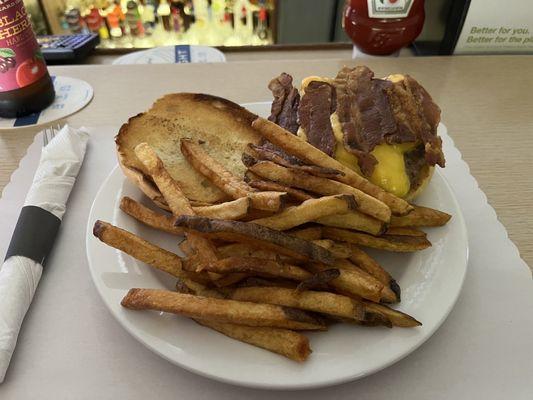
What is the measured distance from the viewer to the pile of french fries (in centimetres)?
91

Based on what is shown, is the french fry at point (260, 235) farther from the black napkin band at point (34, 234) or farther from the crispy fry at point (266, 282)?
the black napkin band at point (34, 234)

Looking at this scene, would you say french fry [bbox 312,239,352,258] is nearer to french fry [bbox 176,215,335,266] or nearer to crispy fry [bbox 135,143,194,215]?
french fry [bbox 176,215,335,266]

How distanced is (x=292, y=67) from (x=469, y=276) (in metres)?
1.42

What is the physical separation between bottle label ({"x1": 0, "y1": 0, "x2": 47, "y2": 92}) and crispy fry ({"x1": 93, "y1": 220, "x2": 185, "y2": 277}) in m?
0.98

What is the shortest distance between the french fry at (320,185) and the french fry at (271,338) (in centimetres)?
34

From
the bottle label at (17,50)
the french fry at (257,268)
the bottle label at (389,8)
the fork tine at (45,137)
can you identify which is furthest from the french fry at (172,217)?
the bottle label at (389,8)

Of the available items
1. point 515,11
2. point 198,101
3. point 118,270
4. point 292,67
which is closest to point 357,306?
point 118,270

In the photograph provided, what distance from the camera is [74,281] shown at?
118 centimetres

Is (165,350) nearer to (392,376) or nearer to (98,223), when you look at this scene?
(98,223)

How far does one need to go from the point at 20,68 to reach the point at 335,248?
4.55 feet

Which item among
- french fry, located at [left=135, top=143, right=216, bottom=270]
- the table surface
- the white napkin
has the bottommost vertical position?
the table surface

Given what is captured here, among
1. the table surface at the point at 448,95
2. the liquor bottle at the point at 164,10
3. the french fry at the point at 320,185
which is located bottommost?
the liquor bottle at the point at 164,10

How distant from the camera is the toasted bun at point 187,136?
4.21ft

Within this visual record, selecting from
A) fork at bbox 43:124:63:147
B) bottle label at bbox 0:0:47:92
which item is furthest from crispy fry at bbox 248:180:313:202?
bottle label at bbox 0:0:47:92
